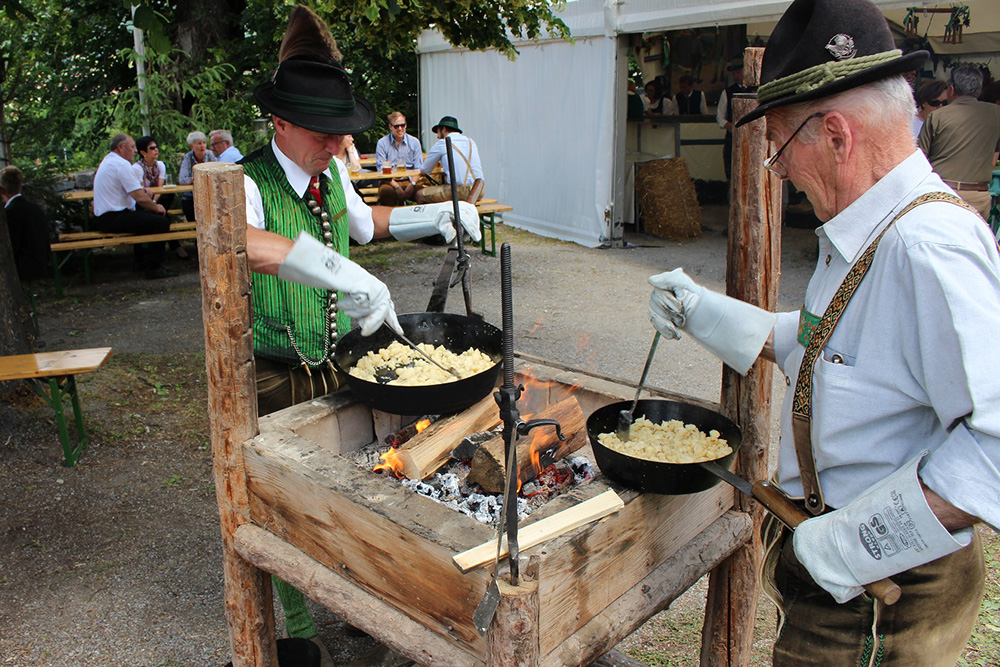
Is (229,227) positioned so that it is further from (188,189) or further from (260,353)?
(188,189)

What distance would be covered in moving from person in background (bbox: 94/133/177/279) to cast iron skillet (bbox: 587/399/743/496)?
7925 millimetres

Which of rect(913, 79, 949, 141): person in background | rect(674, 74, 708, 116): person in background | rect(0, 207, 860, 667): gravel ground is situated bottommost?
rect(0, 207, 860, 667): gravel ground

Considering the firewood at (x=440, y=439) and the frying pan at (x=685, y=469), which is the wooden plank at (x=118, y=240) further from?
the frying pan at (x=685, y=469)

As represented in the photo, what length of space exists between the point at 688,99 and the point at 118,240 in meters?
8.89

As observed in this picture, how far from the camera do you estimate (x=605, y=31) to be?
9781 mm

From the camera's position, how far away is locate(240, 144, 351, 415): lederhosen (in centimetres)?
273

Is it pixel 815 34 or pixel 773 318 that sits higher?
pixel 815 34

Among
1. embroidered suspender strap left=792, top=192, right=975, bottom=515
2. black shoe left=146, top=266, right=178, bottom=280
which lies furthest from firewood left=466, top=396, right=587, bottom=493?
black shoe left=146, top=266, right=178, bottom=280

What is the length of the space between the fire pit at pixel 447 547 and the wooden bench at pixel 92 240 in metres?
6.85

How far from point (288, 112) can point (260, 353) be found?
0.86 metres

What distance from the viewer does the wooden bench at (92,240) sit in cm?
838

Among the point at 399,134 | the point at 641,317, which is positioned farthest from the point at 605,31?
the point at 641,317

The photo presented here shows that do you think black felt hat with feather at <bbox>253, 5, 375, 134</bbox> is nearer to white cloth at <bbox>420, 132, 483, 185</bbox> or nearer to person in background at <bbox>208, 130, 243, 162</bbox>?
white cloth at <bbox>420, 132, 483, 185</bbox>

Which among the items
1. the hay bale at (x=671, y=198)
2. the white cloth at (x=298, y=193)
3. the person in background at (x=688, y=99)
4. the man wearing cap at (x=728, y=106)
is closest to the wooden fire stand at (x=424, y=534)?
the white cloth at (x=298, y=193)
